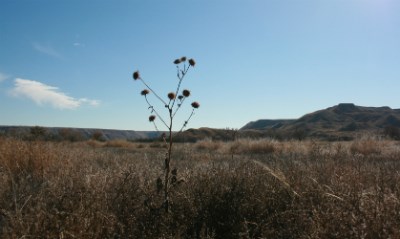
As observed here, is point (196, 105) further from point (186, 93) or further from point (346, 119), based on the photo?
point (346, 119)

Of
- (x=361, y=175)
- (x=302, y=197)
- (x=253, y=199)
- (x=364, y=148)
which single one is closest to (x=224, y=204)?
(x=253, y=199)

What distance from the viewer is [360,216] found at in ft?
10.0

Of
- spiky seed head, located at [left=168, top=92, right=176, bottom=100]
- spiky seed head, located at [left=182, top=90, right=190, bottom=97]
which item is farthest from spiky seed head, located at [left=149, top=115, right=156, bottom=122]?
spiky seed head, located at [left=182, top=90, right=190, bottom=97]

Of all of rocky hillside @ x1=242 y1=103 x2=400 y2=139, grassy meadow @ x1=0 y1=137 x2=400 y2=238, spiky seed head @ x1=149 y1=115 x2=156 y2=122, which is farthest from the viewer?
rocky hillside @ x1=242 y1=103 x2=400 y2=139

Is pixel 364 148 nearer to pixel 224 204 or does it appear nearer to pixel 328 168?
pixel 328 168

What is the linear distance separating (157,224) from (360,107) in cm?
15082

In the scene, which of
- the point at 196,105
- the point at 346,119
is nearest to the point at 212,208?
the point at 196,105

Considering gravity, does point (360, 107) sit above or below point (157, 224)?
above

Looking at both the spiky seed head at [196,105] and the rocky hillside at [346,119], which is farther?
the rocky hillside at [346,119]

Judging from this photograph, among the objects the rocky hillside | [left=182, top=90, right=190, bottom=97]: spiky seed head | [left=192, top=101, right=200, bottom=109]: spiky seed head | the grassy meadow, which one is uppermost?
the rocky hillside

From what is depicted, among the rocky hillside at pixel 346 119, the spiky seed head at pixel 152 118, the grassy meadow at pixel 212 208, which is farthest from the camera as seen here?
the rocky hillside at pixel 346 119

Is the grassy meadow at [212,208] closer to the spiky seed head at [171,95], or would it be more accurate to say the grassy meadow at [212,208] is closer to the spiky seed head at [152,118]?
the spiky seed head at [152,118]

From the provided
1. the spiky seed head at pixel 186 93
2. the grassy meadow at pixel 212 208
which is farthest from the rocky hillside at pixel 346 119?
the spiky seed head at pixel 186 93

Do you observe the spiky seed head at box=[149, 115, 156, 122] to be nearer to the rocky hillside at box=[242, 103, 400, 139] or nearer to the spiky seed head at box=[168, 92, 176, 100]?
the spiky seed head at box=[168, 92, 176, 100]
